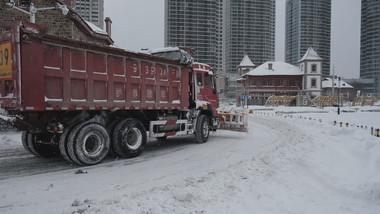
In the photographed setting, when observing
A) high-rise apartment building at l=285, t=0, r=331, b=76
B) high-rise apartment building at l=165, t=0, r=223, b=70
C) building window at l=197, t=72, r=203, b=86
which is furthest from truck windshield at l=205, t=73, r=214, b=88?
high-rise apartment building at l=285, t=0, r=331, b=76

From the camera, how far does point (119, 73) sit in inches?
307

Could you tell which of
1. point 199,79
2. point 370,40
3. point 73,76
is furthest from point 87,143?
point 370,40

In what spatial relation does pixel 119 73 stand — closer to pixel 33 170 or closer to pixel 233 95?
pixel 33 170

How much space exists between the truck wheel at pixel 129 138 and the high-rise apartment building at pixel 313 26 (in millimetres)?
169282

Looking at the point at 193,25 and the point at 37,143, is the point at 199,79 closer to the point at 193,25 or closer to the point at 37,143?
the point at 37,143

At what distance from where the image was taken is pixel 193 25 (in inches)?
5758

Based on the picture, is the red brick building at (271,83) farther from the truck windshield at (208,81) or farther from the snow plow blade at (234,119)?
the truck windshield at (208,81)

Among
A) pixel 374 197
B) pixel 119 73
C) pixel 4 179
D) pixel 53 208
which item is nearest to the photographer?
pixel 53 208

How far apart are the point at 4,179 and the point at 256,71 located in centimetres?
6288

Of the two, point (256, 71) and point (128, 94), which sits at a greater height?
point (256, 71)

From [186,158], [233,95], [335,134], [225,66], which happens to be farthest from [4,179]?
[225,66]

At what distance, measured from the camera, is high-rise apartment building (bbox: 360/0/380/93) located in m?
156

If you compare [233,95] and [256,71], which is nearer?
[256,71]

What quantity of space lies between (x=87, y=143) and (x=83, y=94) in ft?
4.31
